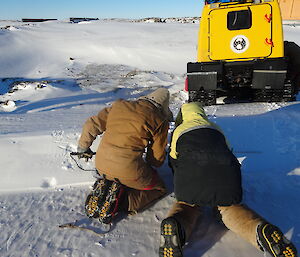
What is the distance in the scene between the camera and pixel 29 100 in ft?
15.7

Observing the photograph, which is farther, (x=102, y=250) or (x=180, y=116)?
(x=180, y=116)

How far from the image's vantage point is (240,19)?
12.2 ft

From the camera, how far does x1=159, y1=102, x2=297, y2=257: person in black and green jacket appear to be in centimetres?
153

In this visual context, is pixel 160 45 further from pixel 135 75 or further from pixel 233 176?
pixel 233 176

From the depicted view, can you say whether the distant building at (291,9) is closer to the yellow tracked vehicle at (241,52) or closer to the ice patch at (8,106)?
the yellow tracked vehicle at (241,52)

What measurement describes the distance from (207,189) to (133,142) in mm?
609

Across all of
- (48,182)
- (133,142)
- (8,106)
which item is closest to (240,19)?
(133,142)

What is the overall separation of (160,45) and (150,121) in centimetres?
737

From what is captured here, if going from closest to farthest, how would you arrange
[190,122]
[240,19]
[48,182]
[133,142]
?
[190,122]
[133,142]
[48,182]
[240,19]

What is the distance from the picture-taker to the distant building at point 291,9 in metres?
18.0

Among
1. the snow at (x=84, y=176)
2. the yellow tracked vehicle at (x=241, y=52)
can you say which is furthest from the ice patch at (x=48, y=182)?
the yellow tracked vehicle at (x=241, y=52)

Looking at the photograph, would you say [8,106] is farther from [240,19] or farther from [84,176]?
[240,19]

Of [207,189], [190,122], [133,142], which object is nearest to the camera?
[207,189]

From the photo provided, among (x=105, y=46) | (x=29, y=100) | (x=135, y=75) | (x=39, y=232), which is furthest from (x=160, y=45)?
(x=39, y=232)
